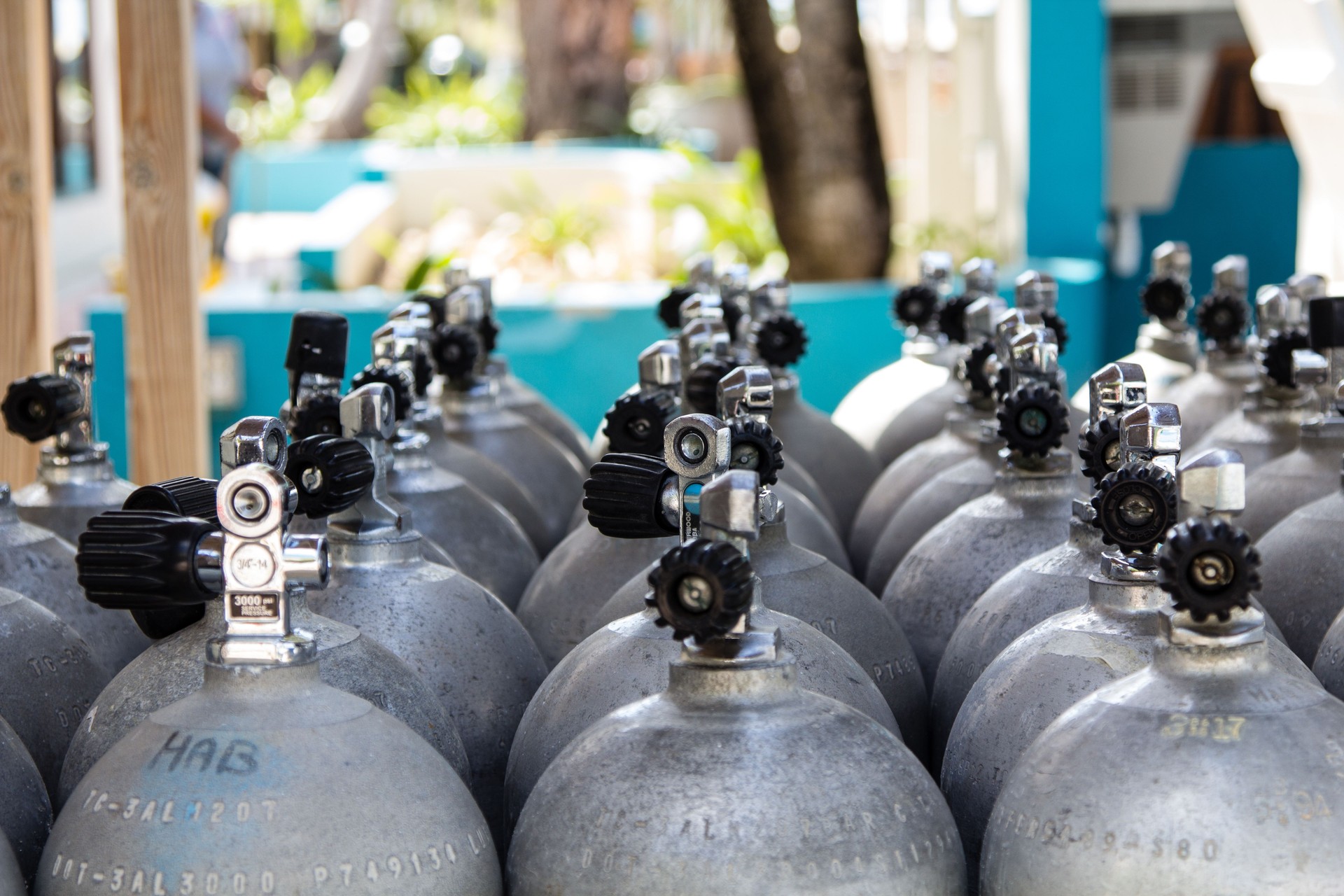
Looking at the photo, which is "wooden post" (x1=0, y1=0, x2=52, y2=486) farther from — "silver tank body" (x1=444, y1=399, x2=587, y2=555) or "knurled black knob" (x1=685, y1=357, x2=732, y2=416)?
"knurled black knob" (x1=685, y1=357, x2=732, y2=416)

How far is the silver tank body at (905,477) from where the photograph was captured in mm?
2826

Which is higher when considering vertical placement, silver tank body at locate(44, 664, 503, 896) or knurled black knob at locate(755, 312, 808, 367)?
knurled black knob at locate(755, 312, 808, 367)

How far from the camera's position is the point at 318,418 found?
2219mm

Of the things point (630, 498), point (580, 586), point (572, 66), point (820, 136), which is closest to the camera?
point (630, 498)

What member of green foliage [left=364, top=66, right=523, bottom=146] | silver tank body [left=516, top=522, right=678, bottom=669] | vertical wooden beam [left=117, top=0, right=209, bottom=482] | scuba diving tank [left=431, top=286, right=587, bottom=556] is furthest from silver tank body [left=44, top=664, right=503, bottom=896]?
green foliage [left=364, top=66, right=523, bottom=146]

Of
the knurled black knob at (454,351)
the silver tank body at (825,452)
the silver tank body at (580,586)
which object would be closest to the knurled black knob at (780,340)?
the silver tank body at (825,452)

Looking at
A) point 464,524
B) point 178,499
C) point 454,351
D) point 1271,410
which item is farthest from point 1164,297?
point 178,499

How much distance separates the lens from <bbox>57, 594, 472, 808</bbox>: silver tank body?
1.65m

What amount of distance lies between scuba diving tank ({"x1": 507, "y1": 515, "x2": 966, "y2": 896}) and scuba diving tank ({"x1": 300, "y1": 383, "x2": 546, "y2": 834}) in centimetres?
42

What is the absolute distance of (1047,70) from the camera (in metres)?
7.37

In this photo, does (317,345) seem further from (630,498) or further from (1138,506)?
(1138,506)

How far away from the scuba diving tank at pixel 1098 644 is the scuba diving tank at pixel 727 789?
0.74 ft

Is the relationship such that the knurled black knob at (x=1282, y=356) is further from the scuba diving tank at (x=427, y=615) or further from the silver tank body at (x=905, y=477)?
the scuba diving tank at (x=427, y=615)

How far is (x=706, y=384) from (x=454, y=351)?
0.72 metres
